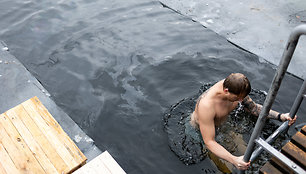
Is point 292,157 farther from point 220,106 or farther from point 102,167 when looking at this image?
point 102,167

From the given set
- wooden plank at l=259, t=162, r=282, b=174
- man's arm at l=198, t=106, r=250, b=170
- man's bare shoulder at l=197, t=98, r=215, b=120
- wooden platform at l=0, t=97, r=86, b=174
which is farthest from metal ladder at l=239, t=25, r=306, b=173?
wooden platform at l=0, t=97, r=86, b=174

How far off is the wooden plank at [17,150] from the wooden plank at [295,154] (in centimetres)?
257

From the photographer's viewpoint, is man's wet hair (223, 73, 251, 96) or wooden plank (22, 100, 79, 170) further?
wooden plank (22, 100, 79, 170)

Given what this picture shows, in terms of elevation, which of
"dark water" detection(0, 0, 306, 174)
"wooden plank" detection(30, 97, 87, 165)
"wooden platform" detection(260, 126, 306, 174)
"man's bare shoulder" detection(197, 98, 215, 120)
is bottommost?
"dark water" detection(0, 0, 306, 174)

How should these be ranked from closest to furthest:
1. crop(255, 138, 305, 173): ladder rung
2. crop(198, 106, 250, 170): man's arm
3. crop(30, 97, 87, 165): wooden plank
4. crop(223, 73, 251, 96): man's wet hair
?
1. crop(255, 138, 305, 173): ladder rung
2. crop(223, 73, 251, 96): man's wet hair
3. crop(198, 106, 250, 170): man's arm
4. crop(30, 97, 87, 165): wooden plank

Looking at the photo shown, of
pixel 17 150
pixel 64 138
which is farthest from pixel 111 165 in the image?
pixel 17 150

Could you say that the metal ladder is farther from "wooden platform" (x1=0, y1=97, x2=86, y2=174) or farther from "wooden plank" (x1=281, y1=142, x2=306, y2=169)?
"wooden platform" (x1=0, y1=97, x2=86, y2=174)

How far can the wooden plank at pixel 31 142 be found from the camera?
3.01 metres

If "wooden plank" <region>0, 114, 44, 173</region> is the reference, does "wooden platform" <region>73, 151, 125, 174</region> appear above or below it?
above

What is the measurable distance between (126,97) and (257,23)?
134 inches

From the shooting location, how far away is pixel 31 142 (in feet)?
10.6

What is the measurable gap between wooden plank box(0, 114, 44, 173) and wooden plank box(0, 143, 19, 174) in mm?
33

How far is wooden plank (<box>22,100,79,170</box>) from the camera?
10.1 ft

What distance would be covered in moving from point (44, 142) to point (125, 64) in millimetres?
2375
